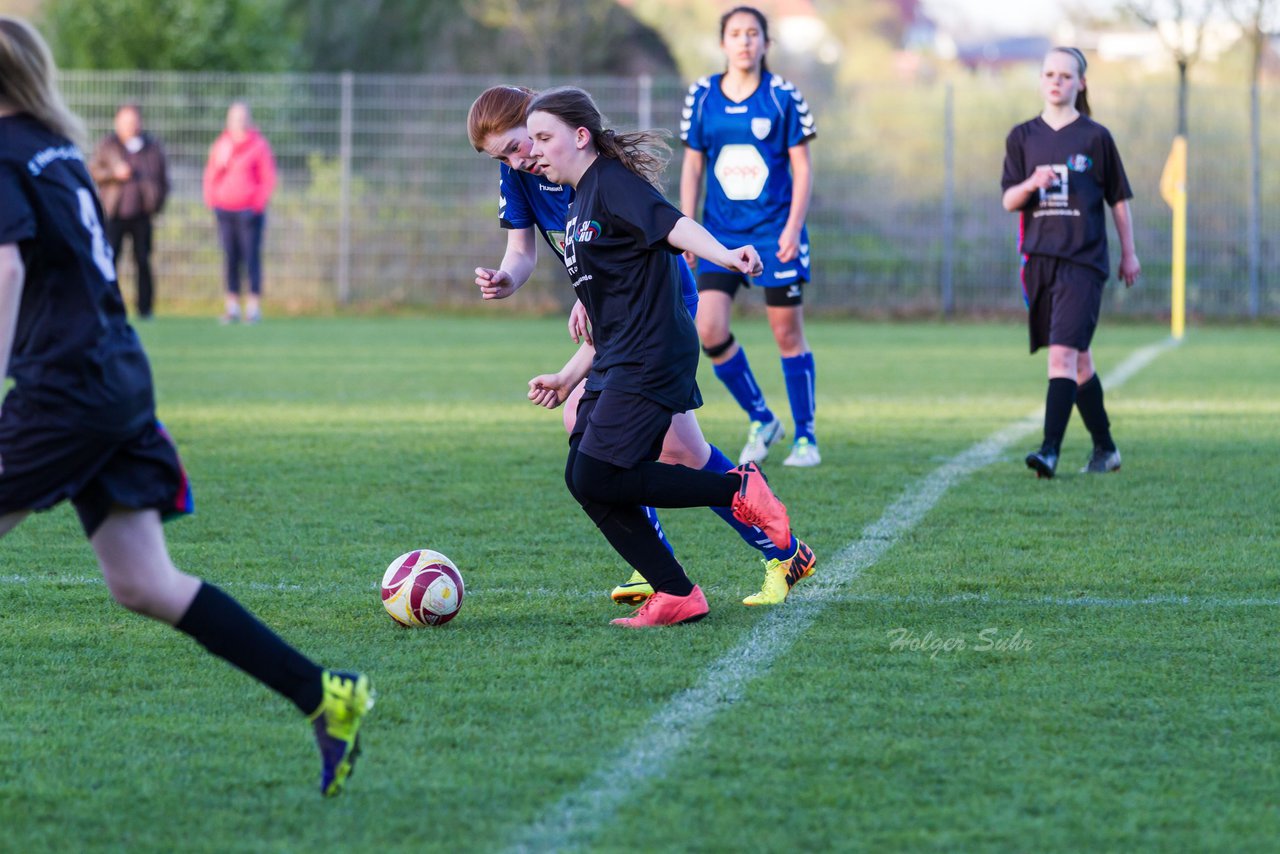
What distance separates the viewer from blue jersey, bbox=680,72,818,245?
8070 mm

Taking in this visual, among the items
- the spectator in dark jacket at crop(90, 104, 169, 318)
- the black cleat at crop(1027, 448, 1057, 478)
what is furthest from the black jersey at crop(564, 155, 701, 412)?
the spectator in dark jacket at crop(90, 104, 169, 318)

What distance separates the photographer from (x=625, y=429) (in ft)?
15.3

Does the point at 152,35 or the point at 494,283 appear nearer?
the point at 494,283

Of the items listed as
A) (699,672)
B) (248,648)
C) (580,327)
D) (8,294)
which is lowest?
(699,672)

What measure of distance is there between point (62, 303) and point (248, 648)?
76 centimetres

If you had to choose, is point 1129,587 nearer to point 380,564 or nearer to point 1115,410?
point 380,564

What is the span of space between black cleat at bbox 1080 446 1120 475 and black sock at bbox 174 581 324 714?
5.12m

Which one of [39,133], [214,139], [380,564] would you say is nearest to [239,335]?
[214,139]

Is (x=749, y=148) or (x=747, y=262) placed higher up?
(x=749, y=148)

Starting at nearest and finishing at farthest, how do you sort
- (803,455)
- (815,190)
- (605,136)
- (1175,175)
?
(605,136) < (803,455) < (1175,175) < (815,190)

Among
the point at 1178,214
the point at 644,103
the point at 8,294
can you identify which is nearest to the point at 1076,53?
the point at 8,294

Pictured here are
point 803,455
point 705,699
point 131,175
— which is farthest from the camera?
point 131,175

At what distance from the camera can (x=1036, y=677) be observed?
416 cm

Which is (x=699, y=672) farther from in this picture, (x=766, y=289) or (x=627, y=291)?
(x=766, y=289)
